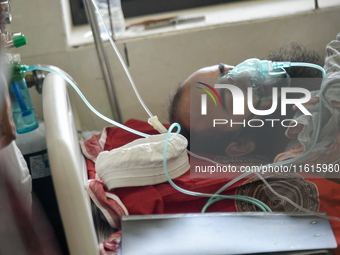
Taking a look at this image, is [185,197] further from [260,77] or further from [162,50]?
[162,50]

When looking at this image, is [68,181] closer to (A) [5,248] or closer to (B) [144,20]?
(A) [5,248]

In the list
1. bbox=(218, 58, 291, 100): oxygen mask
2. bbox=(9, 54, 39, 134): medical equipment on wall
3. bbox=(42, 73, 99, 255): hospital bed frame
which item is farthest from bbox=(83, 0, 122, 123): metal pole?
bbox=(42, 73, 99, 255): hospital bed frame

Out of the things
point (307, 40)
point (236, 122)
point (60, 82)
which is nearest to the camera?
point (60, 82)

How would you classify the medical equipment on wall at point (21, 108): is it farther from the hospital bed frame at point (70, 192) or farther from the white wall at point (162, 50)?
the hospital bed frame at point (70, 192)

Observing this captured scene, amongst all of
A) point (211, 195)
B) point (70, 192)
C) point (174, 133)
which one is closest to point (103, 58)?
point (174, 133)

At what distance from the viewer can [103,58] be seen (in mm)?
1670

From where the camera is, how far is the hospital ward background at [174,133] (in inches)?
32.9

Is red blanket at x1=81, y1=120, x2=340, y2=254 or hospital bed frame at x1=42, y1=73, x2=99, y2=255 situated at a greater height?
hospital bed frame at x1=42, y1=73, x2=99, y2=255

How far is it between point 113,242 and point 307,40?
1508 millimetres

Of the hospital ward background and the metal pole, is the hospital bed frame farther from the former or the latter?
the metal pole

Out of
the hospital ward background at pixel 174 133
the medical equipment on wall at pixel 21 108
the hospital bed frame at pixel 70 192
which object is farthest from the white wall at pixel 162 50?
the hospital bed frame at pixel 70 192

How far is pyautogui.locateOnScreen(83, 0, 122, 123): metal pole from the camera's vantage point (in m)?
1.53

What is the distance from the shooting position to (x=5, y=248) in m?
0.71

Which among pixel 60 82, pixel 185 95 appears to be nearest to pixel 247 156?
pixel 185 95
